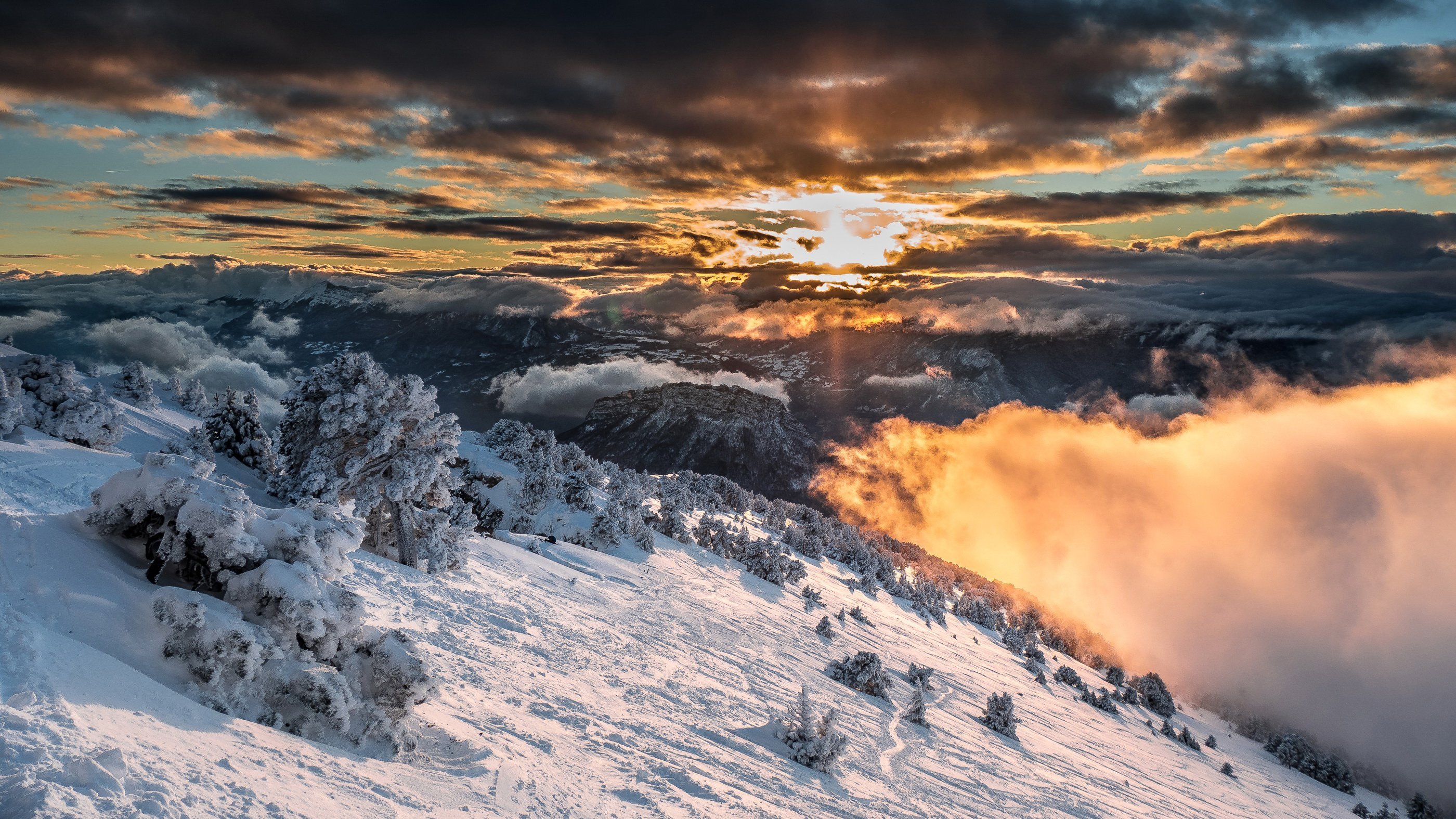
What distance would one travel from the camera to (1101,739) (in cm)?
4162

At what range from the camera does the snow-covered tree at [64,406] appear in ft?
110

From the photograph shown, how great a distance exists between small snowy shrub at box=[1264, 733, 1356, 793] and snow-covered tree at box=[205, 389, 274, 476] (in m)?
91.8

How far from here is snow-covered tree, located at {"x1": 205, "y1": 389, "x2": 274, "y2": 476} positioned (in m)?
36.0

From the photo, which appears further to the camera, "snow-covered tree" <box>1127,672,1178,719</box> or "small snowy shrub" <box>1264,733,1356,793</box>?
"snow-covered tree" <box>1127,672,1178,719</box>

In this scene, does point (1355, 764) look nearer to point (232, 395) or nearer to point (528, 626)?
point (528, 626)

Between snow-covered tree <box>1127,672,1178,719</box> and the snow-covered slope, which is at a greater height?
the snow-covered slope

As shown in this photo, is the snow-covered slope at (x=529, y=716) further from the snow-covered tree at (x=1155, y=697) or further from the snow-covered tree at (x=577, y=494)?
the snow-covered tree at (x=1155, y=697)

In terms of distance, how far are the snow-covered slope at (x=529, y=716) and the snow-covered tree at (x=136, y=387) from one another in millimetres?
18937

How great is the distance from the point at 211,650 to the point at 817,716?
15.2 metres

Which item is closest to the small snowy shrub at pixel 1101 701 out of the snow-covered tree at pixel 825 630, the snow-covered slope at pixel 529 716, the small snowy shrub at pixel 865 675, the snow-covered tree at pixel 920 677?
the snow-covered slope at pixel 529 716

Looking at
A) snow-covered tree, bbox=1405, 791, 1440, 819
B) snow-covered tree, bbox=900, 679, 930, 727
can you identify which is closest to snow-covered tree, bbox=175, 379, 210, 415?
snow-covered tree, bbox=900, 679, 930, 727

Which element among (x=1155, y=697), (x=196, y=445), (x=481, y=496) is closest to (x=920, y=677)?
(x=481, y=496)

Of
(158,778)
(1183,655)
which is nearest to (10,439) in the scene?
(158,778)

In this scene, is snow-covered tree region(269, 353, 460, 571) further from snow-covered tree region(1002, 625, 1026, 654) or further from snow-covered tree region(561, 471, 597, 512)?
snow-covered tree region(1002, 625, 1026, 654)
